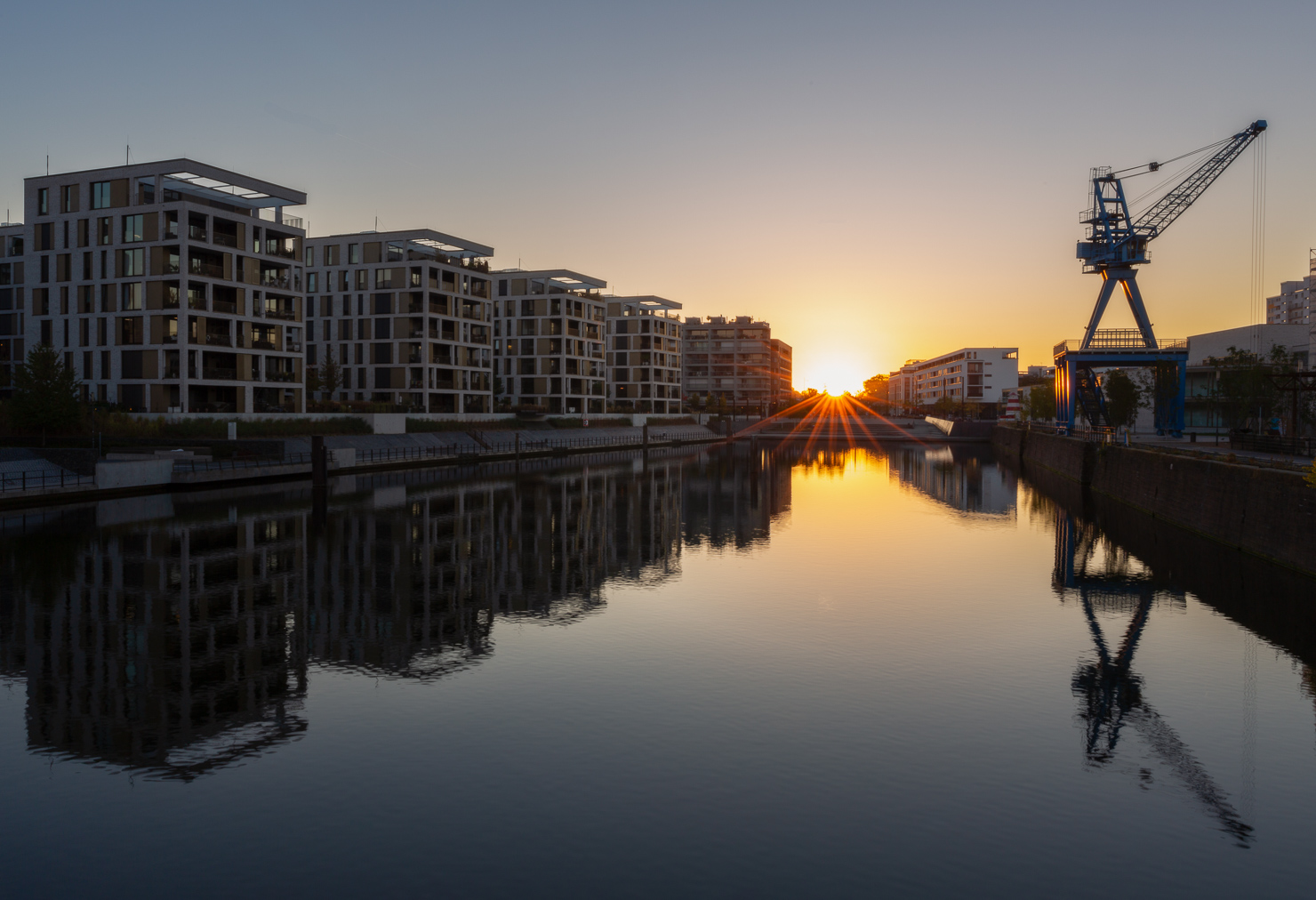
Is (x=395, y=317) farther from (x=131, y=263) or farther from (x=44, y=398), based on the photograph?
(x=44, y=398)

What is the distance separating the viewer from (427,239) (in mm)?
94625

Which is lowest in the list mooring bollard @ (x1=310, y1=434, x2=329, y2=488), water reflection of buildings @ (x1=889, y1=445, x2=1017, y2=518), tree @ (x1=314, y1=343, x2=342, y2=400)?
water reflection of buildings @ (x1=889, y1=445, x2=1017, y2=518)

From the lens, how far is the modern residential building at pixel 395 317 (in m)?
92.7

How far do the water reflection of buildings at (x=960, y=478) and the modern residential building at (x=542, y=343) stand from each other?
143 feet

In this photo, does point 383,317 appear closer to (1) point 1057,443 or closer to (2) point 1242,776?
(1) point 1057,443

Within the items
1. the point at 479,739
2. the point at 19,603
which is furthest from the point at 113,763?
the point at 19,603

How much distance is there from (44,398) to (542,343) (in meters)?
68.5

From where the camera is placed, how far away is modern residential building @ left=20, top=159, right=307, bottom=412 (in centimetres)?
6812

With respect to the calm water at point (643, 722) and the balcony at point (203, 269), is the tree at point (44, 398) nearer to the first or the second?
the balcony at point (203, 269)

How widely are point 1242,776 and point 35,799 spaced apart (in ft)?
57.8

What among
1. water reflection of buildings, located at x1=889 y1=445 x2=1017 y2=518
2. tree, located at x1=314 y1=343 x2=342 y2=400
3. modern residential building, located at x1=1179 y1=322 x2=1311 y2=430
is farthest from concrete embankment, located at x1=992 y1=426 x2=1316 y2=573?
tree, located at x1=314 y1=343 x2=342 y2=400

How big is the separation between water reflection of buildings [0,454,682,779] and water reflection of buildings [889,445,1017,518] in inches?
794

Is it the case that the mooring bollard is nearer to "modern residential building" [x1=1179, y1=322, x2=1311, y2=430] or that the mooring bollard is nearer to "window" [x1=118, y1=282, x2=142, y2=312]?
"window" [x1=118, y1=282, x2=142, y2=312]

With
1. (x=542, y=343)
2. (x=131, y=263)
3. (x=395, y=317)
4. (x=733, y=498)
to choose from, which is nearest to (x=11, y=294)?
(x=131, y=263)
